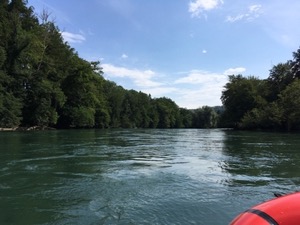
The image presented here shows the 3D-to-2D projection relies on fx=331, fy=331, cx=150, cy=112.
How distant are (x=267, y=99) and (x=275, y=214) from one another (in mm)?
65246

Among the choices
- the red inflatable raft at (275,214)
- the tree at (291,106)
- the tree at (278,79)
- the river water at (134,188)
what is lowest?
the river water at (134,188)

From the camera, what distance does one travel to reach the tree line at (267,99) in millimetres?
48156

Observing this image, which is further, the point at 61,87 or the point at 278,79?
the point at 278,79

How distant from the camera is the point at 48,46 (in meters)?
55.3

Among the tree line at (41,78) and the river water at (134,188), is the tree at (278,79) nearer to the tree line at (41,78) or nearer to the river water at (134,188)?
the tree line at (41,78)

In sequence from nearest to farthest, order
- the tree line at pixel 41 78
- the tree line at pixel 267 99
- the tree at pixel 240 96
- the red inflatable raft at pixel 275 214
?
the red inflatable raft at pixel 275 214 < the tree line at pixel 41 78 < the tree line at pixel 267 99 < the tree at pixel 240 96

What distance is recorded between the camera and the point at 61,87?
58.8 meters

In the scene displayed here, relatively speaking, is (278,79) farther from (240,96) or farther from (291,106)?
(291,106)

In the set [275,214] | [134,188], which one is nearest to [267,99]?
[134,188]

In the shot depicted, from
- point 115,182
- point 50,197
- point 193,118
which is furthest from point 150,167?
point 193,118

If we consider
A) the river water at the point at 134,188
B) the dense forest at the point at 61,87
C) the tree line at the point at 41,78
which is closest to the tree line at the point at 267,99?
the dense forest at the point at 61,87

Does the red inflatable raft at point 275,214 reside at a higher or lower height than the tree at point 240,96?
lower

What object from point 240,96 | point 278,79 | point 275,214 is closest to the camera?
point 275,214

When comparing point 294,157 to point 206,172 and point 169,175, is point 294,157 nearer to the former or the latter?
point 206,172
